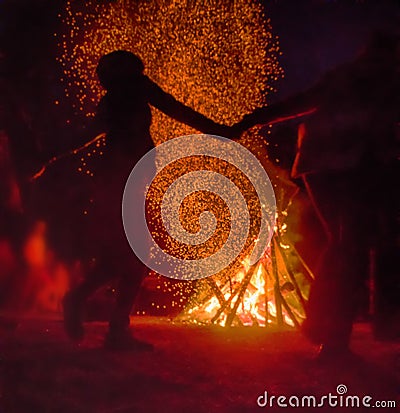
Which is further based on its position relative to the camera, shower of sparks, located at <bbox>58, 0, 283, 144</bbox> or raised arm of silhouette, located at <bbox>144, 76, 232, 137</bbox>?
shower of sparks, located at <bbox>58, 0, 283, 144</bbox>

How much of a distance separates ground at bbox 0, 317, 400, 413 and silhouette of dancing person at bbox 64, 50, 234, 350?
194 mm

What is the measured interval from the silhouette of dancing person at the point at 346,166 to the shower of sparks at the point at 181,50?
2449 mm

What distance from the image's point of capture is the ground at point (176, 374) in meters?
2.55

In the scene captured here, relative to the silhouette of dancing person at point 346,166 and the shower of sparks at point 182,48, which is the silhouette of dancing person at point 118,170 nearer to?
the silhouette of dancing person at point 346,166

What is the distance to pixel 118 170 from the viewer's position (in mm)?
3428

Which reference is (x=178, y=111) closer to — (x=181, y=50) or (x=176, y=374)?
(x=176, y=374)

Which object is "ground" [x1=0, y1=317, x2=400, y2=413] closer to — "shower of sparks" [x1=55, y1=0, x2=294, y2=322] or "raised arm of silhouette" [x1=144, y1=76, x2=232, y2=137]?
"raised arm of silhouette" [x1=144, y1=76, x2=232, y2=137]

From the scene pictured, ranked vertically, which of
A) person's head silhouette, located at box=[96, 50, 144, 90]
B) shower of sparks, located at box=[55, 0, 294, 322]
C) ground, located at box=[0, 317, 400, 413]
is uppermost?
shower of sparks, located at box=[55, 0, 294, 322]

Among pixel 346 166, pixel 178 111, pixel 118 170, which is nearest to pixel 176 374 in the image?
pixel 118 170

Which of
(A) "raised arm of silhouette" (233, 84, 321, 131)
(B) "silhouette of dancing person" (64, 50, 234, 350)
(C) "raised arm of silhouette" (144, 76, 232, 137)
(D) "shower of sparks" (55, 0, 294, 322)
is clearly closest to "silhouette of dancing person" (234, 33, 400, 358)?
(A) "raised arm of silhouette" (233, 84, 321, 131)

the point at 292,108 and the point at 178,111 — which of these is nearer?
the point at 292,108

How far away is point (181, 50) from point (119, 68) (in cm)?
273

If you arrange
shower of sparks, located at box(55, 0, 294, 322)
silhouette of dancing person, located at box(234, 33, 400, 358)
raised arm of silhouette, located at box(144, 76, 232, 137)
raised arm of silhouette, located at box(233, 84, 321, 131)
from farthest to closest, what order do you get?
1. shower of sparks, located at box(55, 0, 294, 322)
2. raised arm of silhouette, located at box(144, 76, 232, 137)
3. raised arm of silhouette, located at box(233, 84, 321, 131)
4. silhouette of dancing person, located at box(234, 33, 400, 358)

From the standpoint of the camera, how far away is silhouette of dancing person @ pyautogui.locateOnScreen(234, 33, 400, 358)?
123 inches
